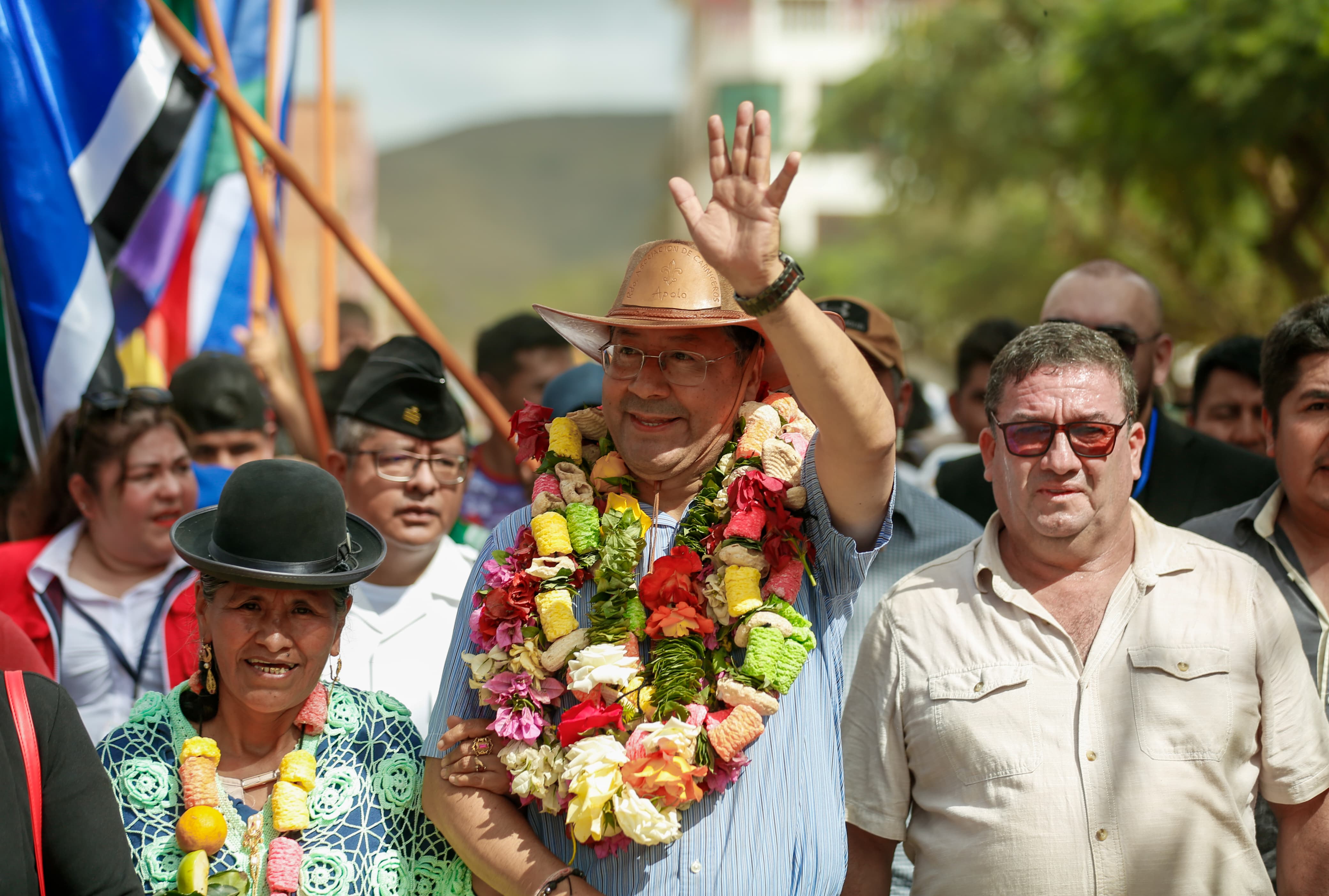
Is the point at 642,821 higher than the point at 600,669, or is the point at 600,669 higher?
the point at 600,669

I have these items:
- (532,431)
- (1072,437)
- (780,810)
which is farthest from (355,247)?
(780,810)

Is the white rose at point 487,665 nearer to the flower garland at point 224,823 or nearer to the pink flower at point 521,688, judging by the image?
the pink flower at point 521,688

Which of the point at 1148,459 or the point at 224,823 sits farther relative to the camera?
the point at 1148,459

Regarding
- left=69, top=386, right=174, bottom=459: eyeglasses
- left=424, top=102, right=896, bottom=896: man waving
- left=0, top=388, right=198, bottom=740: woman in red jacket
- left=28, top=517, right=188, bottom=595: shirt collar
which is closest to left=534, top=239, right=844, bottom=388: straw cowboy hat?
left=424, top=102, right=896, bottom=896: man waving

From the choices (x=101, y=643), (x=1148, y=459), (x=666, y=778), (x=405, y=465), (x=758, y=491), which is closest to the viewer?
(x=666, y=778)

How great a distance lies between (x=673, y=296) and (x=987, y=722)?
48.2 inches

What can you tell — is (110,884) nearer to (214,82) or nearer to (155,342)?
(214,82)

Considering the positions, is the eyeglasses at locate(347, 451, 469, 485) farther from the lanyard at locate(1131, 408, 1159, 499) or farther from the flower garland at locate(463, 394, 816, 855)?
the lanyard at locate(1131, 408, 1159, 499)

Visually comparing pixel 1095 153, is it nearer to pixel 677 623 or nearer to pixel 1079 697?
pixel 1079 697

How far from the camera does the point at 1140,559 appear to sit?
3293 millimetres

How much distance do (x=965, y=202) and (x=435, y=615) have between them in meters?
27.1

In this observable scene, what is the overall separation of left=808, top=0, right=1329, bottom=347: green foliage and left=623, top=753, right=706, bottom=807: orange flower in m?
8.85

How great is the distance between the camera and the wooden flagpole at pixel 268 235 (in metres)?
5.52

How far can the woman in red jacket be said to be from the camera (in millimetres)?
4191
